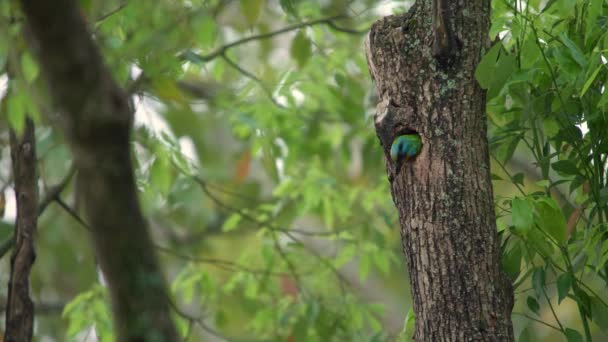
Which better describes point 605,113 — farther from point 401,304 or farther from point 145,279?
point 401,304

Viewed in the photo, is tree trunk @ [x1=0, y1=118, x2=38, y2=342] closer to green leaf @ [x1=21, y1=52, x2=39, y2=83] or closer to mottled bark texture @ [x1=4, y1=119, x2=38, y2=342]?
mottled bark texture @ [x1=4, y1=119, x2=38, y2=342]

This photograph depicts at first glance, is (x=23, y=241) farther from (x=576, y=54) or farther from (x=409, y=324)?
(x=576, y=54)

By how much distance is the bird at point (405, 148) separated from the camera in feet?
5.91

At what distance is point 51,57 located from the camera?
1093 millimetres

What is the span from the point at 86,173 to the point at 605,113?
1.27 meters

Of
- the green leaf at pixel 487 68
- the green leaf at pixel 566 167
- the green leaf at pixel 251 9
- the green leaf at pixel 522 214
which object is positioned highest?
the green leaf at pixel 251 9

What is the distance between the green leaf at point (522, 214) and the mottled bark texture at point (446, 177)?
66 millimetres

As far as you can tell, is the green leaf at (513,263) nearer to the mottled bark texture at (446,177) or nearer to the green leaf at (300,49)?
the mottled bark texture at (446,177)

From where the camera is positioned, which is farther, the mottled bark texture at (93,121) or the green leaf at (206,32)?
the green leaf at (206,32)

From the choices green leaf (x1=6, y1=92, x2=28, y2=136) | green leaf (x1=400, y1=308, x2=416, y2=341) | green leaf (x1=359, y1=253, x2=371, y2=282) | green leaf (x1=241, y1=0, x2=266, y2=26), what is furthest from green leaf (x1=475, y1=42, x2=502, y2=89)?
green leaf (x1=359, y1=253, x2=371, y2=282)

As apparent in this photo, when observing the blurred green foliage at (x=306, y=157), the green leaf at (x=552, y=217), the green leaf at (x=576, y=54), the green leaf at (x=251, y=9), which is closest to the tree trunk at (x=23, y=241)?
the blurred green foliage at (x=306, y=157)

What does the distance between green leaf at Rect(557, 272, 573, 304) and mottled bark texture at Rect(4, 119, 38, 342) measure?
1419 millimetres

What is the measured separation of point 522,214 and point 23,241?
4.81 feet

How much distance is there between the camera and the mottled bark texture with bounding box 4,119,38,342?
237cm
